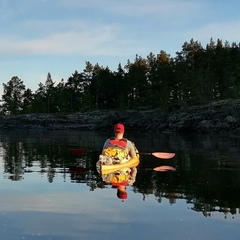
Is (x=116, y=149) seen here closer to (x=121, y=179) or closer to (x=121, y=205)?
(x=121, y=179)

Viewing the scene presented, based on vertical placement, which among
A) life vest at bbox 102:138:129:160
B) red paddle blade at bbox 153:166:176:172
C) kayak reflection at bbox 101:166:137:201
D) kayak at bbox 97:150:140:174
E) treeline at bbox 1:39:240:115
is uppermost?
treeline at bbox 1:39:240:115

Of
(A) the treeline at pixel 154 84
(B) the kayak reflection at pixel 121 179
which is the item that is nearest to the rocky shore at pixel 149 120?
(A) the treeline at pixel 154 84

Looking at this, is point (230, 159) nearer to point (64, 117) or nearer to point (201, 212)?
point (201, 212)

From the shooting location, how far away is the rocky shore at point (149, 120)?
2281 inches

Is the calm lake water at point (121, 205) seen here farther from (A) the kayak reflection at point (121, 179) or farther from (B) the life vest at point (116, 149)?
(B) the life vest at point (116, 149)

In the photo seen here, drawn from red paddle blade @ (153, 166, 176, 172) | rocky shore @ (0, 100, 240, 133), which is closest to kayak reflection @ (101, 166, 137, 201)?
red paddle blade @ (153, 166, 176, 172)

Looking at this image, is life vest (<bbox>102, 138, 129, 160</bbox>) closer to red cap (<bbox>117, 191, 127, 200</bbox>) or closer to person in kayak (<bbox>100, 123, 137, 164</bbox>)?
person in kayak (<bbox>100, 123, 137, 164</bbox>)

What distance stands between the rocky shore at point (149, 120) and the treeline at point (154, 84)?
14.7ft

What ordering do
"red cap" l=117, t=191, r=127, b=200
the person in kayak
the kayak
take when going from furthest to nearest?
the person in kayak
the kayak
"red cap" l=117, t=191, r=127, b=200

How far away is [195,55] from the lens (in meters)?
92.2

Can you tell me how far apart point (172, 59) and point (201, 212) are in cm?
8560

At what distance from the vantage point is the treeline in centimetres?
7488

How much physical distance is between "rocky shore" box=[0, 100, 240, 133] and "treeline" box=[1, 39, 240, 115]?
4489 mm

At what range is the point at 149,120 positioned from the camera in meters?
70.6
